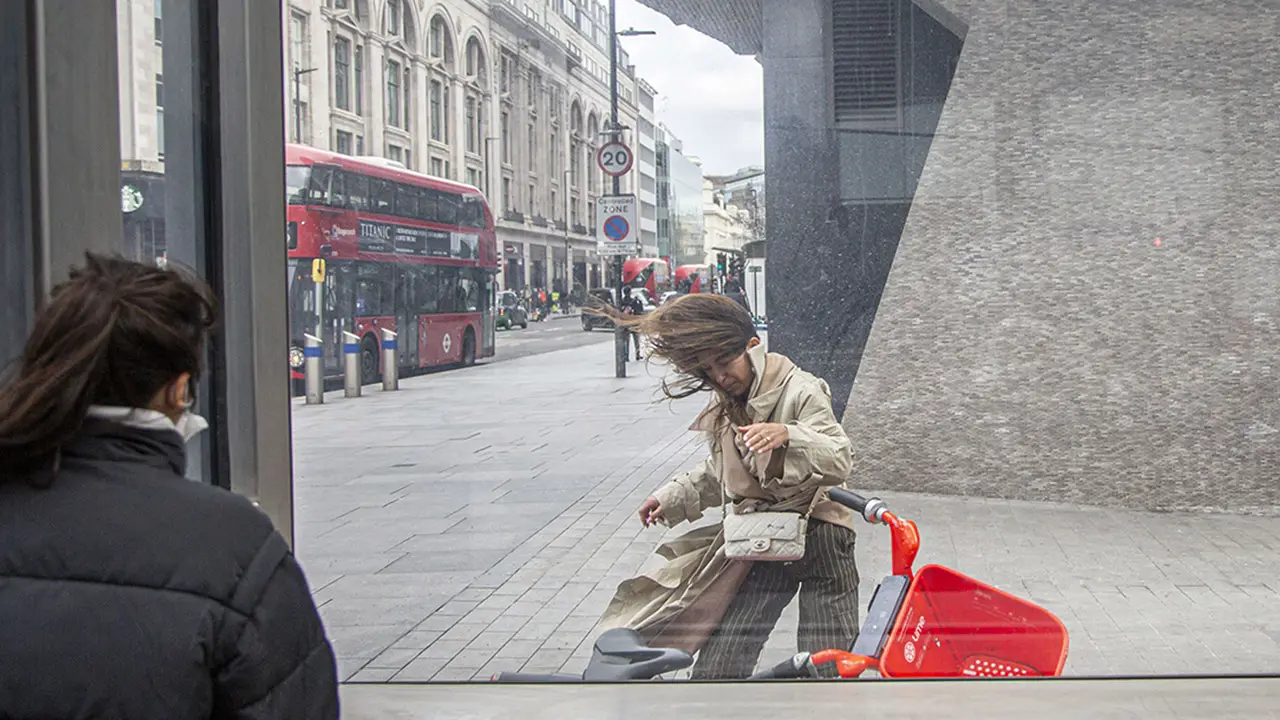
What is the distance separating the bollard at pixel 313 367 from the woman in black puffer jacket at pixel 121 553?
2401 mm

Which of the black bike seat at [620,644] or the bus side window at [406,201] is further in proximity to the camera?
the bus side window at [406,201]

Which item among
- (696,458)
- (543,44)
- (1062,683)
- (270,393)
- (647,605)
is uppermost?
(543,44)

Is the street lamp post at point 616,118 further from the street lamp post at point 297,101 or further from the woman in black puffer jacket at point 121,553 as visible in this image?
the woman in black puffer jacket at point 121,553

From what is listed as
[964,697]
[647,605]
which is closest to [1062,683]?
[964,697]

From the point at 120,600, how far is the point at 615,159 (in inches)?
126

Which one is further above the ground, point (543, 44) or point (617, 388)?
point (543, 44)

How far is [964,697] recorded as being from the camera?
323 centimetres

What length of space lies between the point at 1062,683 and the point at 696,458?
1.14 m

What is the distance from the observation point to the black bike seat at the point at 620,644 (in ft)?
9.05

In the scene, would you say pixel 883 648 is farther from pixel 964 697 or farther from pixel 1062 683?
pixel 1062 683

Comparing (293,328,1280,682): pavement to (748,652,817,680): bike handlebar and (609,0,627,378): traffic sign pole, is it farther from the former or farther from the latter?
(748,652,817,680): bike handlebar

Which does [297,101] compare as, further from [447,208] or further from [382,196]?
[447,208]

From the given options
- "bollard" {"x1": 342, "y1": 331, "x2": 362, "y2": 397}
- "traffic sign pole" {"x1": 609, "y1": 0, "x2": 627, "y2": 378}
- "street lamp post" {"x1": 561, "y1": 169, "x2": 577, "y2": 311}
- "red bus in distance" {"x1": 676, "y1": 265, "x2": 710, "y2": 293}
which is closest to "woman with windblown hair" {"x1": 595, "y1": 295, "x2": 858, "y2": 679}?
"red bus in distance" {"x1": 676, "y1": 265, "x2": 710, "y2": 293}

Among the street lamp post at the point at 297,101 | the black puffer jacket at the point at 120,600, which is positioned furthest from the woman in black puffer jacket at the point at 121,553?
the street lamp post at the point at 297,101
